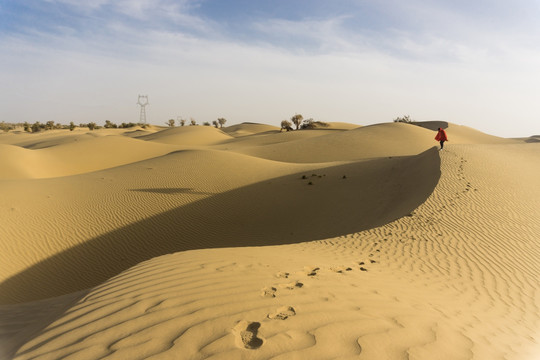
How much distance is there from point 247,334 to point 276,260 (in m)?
2.62

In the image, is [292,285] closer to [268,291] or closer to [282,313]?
[268,291]

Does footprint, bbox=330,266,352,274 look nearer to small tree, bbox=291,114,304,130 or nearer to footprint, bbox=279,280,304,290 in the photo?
footprint, bbox=279,280,304,290

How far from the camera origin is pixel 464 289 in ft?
16.7

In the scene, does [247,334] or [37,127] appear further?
[37,127]

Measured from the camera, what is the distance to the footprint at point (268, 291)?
3393mm

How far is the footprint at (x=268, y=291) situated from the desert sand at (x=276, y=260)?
0.02 metres

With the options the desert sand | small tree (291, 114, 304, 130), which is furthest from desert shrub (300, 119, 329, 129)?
the desert sand

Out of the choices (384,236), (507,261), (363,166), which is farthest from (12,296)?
(363,166)

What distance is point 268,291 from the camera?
350cm

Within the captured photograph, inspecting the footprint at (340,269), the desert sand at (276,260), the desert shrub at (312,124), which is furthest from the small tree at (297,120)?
the footprint at (340,269)

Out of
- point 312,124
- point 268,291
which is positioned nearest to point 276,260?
point 268,291

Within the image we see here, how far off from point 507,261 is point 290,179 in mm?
10116

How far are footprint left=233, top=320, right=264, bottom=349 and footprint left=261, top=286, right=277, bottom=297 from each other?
24.9 inches

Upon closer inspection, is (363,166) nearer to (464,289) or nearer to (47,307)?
(464,289)
